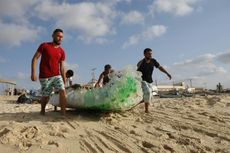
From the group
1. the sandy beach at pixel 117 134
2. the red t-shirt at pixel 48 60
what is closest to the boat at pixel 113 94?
the sandy beach at pixel 117 134

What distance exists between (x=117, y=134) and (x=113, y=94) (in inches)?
45.7

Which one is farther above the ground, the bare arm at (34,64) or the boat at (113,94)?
the bare arm at (34,64)

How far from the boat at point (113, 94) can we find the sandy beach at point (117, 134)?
0.76 ft

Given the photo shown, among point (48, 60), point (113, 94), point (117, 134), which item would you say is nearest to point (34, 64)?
point (48, 60)

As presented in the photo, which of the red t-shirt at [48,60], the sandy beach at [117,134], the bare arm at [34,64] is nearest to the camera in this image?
the sandy beach at [117,134]

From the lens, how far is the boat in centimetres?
564

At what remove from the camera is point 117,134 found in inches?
180

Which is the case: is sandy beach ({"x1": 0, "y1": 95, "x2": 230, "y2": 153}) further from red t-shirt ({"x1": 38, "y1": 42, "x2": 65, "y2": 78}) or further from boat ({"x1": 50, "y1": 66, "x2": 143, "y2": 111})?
red t-shirt ({"x1": 38, "y1": 42, "x2": 65, "y2": 78})

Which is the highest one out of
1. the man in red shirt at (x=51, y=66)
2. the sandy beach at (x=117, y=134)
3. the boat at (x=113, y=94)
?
the man in red shirt at (x=51, y=66)

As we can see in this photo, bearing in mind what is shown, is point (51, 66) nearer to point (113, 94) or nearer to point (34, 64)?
point (34, 64)

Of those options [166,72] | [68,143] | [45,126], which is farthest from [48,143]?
[166,72]

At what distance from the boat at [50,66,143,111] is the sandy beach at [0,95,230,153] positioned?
0.23m

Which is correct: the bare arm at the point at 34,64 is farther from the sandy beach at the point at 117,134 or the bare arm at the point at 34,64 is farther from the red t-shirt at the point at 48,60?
the sandy beach at the point at 117,134

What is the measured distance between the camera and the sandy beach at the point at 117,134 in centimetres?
394
